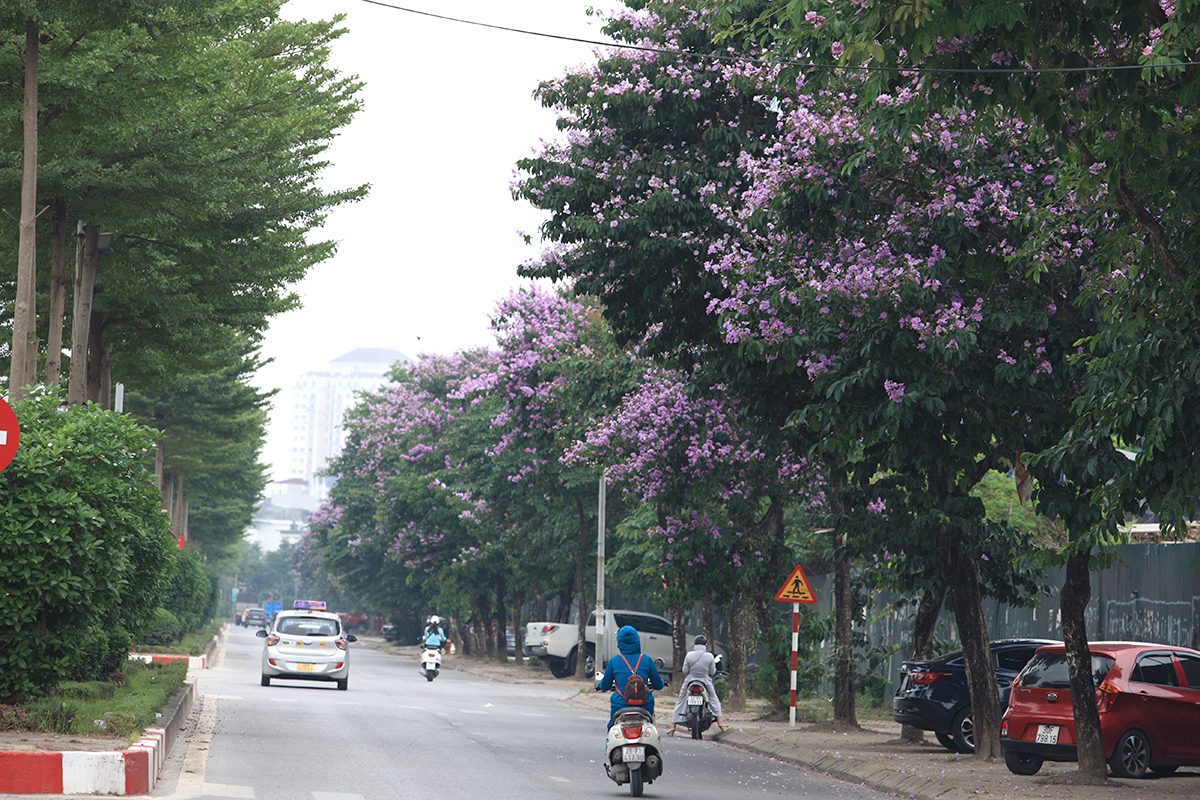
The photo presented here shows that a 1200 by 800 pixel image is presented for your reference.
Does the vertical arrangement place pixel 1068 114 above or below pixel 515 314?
below

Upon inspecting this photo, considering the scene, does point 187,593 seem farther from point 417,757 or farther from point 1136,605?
point 1136,605

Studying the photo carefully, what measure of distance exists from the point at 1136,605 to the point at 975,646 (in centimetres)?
557

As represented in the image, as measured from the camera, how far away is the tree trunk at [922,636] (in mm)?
19639

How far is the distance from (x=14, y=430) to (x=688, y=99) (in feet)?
30.3

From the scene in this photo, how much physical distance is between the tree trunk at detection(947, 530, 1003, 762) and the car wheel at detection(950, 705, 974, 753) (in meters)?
1.59

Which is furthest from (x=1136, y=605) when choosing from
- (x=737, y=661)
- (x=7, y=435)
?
(x=7, y=435)

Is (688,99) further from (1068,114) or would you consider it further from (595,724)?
(595,724)

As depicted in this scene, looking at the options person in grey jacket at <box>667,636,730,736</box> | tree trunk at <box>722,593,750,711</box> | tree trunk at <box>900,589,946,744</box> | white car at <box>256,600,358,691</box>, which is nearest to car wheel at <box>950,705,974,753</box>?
tree trunk at <box>900,589,946,744</box>

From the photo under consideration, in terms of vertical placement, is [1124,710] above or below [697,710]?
above

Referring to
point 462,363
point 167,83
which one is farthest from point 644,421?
point 462,363

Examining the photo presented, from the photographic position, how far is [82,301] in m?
19.9

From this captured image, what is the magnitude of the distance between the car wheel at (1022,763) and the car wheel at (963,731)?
2.74 meters

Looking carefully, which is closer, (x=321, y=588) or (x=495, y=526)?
(x=495, y=526)

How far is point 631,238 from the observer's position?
16141 mm
